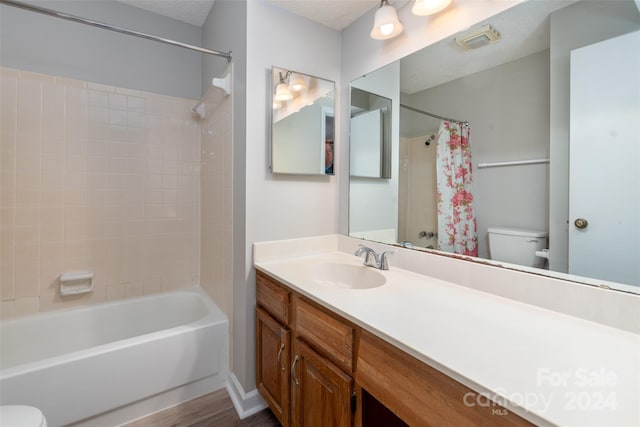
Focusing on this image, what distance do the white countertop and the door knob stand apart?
303mm

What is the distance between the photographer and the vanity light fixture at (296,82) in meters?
1.66

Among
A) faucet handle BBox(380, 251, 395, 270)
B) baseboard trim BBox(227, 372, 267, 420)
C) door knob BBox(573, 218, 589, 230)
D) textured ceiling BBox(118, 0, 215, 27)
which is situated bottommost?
baseboard trim BBox(227, 372, 267, 420)

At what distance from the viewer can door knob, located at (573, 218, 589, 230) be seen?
913mm

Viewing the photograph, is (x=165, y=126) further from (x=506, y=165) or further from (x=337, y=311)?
(x=506, y=165)

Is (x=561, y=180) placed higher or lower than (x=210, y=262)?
higher

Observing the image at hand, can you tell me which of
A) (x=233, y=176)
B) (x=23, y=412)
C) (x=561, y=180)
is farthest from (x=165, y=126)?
(x=561, y=180)

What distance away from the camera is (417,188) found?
1.46 meters

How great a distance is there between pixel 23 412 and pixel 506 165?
2.12m

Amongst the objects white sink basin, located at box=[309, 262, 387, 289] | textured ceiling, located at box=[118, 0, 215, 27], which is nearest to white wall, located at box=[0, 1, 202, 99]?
textured ceiling, located at box=[118, 0, 215, 27]

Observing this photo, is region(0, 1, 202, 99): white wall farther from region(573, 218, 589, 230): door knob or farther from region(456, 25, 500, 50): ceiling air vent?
region(573, 218, 589, 230): door knob

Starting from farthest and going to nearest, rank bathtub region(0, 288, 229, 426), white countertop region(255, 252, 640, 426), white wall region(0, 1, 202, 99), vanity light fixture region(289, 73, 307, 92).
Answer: white wall region(0, 1, 202, 99)
vanity light fixture region(289, 73, 307, 92)
bathtub region(0, 288, 229, 426)
white countertop region(255, 252, 640, 426)

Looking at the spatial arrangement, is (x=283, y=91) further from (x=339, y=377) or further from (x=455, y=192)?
(x=339, y=377)

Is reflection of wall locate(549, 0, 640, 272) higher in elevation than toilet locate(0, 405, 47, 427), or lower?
higher

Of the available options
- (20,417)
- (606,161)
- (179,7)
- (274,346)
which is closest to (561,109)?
(606,161)
